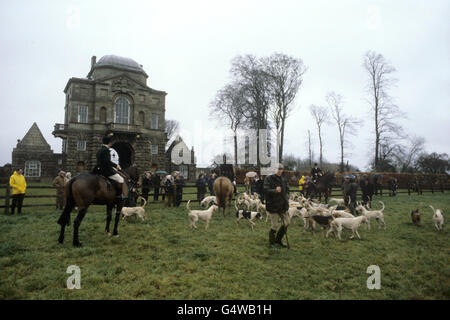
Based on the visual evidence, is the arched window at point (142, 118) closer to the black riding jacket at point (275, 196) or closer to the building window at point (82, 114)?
the building window at point (82, 114)

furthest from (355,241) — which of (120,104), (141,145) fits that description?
(120,104)

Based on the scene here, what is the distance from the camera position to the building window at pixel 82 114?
3167 cm

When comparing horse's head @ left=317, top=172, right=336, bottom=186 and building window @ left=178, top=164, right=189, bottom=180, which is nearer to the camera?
horse's head @ left=317, top=172, right=336, bottom=186

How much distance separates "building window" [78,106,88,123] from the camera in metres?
31.7

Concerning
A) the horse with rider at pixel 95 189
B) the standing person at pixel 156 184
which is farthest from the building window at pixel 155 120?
the horse with rider at pixel 95 189

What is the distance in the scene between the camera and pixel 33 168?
3366cm

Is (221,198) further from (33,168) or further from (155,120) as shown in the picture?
(33,168)

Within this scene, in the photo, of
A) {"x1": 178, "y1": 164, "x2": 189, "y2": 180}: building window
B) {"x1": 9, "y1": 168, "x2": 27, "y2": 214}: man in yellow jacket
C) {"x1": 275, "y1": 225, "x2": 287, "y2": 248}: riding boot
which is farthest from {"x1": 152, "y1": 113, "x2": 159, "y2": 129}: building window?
{"x1": 275, "y1": 225, "x2": 287, "y2": 248}: riding boot

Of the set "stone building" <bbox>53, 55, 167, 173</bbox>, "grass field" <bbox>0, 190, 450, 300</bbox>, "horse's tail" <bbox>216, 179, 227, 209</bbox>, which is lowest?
"grass field" <bbox>0, 190, 450, 300</bbox>

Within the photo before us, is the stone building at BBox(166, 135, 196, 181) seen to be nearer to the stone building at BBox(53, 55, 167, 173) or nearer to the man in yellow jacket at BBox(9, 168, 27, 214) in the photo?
the stone building at BBox(53, 55, 167, 173)

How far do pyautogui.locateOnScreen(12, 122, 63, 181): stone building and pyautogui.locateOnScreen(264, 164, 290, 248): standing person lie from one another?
36782 mm
